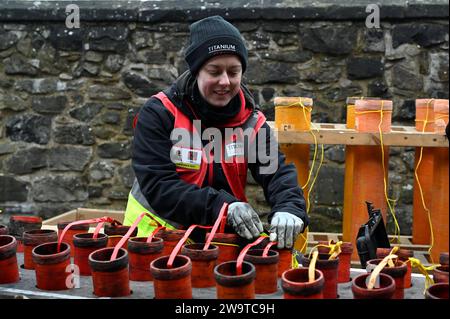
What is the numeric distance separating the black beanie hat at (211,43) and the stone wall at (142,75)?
2.23m

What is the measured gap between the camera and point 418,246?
3871mm

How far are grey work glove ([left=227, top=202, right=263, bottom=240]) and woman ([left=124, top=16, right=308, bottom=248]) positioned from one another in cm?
27

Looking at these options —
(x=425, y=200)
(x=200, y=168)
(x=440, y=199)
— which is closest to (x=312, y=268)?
(x=200, y=168)

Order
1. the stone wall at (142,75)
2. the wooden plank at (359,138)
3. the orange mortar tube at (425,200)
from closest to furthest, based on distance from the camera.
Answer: the wooden plank at (359,138), the orange mortar tube at (425,200), the stone wall at (142,75)

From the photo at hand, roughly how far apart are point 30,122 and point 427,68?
3.19m

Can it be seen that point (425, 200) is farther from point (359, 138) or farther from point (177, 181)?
point (177, 181)

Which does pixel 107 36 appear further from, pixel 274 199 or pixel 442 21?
pixel 274 199

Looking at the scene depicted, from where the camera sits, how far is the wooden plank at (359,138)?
11.2 feet

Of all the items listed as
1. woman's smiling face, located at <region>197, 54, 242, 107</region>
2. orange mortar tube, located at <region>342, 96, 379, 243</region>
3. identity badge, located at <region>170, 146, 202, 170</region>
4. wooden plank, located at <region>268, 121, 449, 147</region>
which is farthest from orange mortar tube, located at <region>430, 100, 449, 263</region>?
identity badge, located at <region>170, 146, 202, 170</region>

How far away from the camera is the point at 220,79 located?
8.32 feet

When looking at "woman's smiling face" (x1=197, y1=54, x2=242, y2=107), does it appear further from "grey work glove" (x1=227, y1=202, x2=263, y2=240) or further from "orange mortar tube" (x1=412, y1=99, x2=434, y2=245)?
"orange mortar tube" (x1=412, y1=99, x2=434, y2=245)

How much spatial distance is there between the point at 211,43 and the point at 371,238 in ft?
3.31

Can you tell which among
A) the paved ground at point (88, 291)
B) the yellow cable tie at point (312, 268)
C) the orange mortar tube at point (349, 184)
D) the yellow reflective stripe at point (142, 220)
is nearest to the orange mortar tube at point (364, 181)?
the orange mortar tube at point (349, 184)

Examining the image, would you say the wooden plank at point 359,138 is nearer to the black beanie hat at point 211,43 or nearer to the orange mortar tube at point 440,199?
the orange mortar tube at point 440,199
